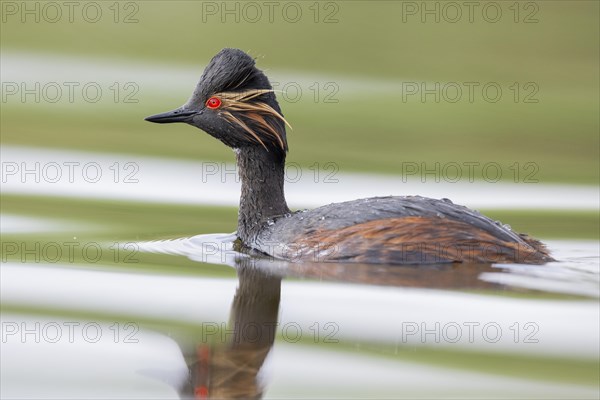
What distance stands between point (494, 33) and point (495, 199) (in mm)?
5748

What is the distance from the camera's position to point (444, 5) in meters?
19.1

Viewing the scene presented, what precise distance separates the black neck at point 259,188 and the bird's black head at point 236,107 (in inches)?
3.2

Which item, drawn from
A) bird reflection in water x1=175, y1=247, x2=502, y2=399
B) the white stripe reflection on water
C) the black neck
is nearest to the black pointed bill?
the black neck

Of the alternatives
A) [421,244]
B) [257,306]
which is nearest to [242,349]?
[257,306]

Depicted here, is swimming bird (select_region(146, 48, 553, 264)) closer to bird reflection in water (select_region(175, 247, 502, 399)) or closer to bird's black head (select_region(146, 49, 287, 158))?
bird's black head (select_region(146, 49, 287, 158))

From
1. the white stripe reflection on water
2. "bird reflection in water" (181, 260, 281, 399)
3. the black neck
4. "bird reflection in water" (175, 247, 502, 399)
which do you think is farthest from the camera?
the white stripe reflection on water

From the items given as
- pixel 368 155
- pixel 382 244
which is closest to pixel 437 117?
pixel 368 155

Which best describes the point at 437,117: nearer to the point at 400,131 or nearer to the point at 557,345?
the point at 400,131

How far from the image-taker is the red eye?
448 inches

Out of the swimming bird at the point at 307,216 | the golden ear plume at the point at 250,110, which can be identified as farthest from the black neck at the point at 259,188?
the golden ear plume at the point at 250,110

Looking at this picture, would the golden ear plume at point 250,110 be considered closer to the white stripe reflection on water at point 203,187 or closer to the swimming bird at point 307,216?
the swimming bird at point 307,216

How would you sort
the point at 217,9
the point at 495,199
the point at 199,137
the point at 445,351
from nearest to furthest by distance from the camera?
the point at 445,351, the point at 495,199, the point at 199,137, the point at 217,9

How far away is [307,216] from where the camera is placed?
11.0 m

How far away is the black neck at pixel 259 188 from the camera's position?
11547 millimetres
